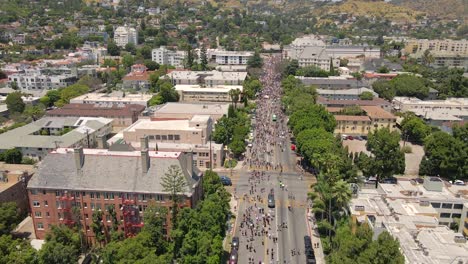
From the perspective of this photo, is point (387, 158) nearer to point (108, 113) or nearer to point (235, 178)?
point (235, 178)

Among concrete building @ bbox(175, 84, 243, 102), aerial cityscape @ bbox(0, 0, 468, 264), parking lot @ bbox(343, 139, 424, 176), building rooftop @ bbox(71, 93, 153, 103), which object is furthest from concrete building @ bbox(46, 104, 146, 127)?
parking lot @ bbox(343, 139, 424, 176)

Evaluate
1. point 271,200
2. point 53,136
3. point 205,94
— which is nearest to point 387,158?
point 271,200

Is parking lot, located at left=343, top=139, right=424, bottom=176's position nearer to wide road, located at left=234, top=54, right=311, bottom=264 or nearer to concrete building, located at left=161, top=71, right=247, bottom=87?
wide road, located at left=234, top=54, right=311, bottom=264

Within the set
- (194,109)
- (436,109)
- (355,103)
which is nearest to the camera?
(194,109)

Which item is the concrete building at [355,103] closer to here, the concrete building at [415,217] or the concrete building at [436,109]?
the concrete building at [436,109]

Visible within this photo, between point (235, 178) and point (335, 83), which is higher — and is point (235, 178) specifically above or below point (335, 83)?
below
